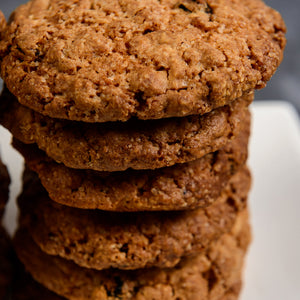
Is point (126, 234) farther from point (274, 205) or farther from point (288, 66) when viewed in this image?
point (288, 66)

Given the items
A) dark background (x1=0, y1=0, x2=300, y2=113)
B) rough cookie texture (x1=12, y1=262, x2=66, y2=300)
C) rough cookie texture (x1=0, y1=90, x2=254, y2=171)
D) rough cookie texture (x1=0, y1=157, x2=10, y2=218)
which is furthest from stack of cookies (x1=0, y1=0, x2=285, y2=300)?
dark background (x1=0, y1=0, x2=300, y2=113)

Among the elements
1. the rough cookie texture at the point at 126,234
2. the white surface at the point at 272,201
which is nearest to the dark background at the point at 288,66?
the white surface at the point at 272,201

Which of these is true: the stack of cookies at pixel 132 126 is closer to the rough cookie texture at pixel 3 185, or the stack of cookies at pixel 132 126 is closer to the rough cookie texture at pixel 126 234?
the rough cookie texture at pixel 126 234

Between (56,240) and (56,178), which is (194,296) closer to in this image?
(56,240)

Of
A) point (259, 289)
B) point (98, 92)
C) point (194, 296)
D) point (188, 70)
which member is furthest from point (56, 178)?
point (259, 289)

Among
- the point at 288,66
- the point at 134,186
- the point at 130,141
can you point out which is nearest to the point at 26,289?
the point at 134,186
